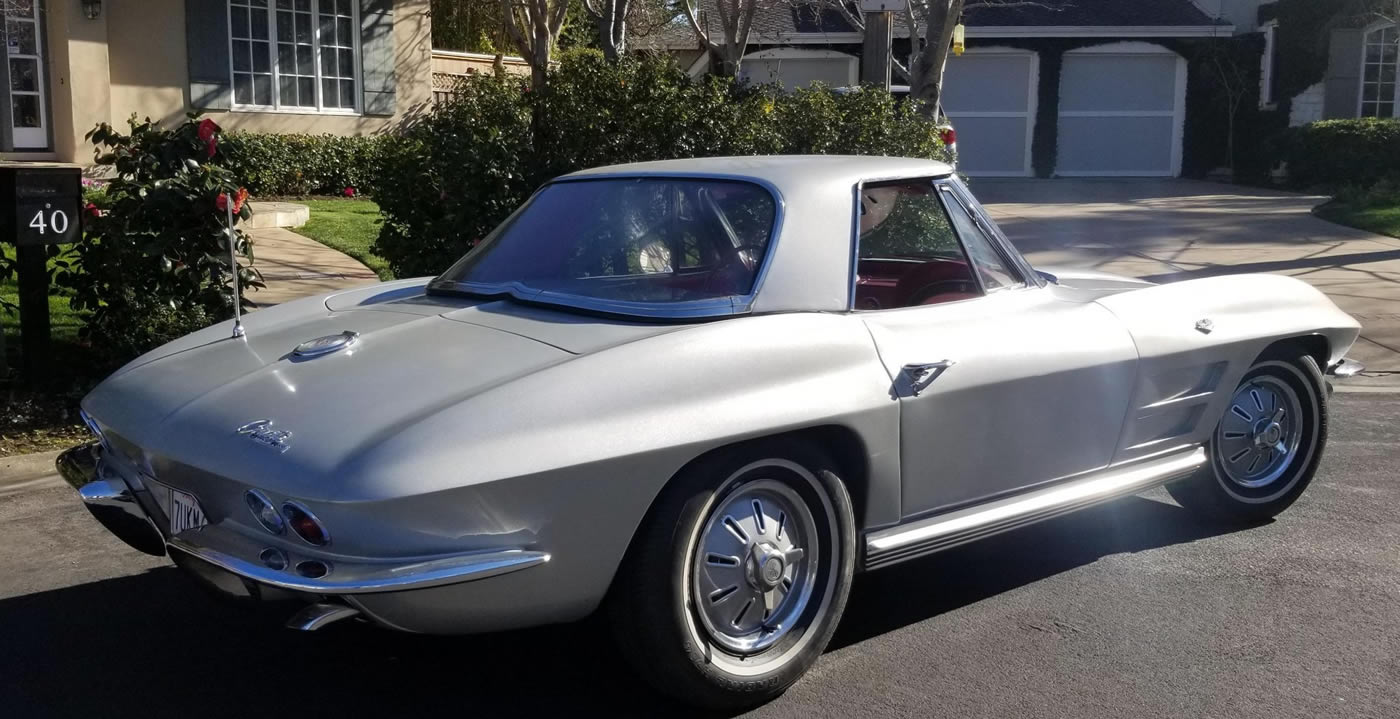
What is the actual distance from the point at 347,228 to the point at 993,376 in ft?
35.0

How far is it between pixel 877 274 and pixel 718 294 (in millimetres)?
1355

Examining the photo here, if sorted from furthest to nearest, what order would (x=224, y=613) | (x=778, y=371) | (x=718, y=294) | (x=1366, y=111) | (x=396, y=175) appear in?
(x=1366, y=111)
(x=396, y=175)
(x=224, y=613)
(x=718, y=294)
(x=778, y=371)

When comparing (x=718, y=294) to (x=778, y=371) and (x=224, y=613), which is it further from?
(x=224, y=613)

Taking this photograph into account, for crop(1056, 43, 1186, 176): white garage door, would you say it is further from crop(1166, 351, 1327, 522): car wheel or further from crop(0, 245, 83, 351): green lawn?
crop(1166, 351, 1327, 522): car wheel

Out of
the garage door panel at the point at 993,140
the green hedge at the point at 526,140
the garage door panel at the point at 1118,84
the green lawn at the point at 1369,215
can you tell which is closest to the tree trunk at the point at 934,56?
the green hedge at the point at 526,140

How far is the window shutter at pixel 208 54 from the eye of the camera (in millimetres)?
16344

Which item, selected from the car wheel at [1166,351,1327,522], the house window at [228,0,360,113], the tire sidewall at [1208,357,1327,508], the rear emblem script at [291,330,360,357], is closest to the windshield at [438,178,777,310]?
the rear emblem script at [291,330,360,357]

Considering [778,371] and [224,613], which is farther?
[224,613]

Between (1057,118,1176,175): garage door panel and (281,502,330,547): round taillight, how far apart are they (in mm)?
24272

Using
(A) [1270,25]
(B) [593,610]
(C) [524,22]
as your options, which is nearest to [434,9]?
(C) [524,22]

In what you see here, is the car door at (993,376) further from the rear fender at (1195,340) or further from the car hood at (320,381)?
the car hood at (320,381)

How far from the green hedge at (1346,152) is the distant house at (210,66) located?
14089mm

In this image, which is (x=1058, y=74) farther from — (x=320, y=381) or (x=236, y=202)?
(x=320, y=381)

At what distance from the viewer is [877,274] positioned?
5.05 metres
